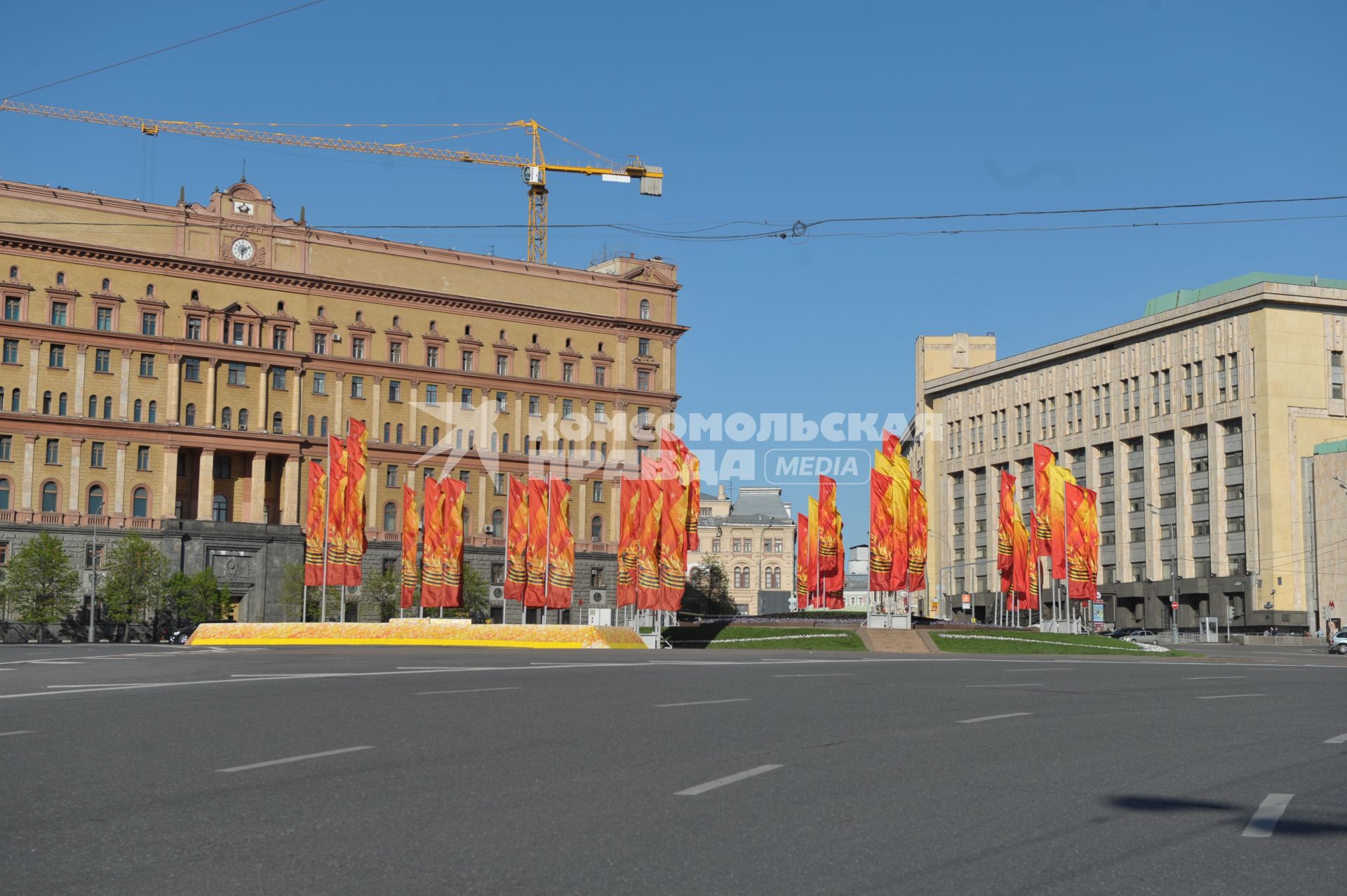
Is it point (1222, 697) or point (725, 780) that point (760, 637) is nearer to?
point (1222, 697)

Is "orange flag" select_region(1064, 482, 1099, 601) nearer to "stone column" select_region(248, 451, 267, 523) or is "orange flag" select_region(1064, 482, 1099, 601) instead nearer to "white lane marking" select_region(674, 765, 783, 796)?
"stone column" select_region(248, 451, 267, 523)

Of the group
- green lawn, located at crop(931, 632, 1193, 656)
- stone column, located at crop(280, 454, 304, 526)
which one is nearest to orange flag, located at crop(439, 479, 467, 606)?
green lawn, located at crop(931, 632, 1193, 656)

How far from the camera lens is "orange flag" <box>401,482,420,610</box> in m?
71.4

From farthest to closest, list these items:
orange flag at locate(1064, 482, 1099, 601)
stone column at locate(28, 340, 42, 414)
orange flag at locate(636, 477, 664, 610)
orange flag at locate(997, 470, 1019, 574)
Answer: stone column at locate(28, 340, 42, 414)
orange flag at locate(997, 470, 1019, 574)
orange flag at locate(1064, 482, 1099, 601)
orange flag at locate(636, 477, 664, 610)

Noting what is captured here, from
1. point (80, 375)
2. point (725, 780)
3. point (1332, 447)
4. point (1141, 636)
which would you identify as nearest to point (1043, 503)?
point (1141, 636)

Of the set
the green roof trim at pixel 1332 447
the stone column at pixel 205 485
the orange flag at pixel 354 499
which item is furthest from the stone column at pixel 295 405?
the green roof trim at pixel 1332 447

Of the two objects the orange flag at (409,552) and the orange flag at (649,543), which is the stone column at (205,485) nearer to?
the orange flag at (409,552)

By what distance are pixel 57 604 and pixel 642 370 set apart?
46351mm

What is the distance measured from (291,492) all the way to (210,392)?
831cm

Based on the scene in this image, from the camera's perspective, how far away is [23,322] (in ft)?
287

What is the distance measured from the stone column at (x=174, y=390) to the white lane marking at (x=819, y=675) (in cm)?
7133

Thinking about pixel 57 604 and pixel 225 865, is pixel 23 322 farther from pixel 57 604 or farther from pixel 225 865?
pixel 225 865

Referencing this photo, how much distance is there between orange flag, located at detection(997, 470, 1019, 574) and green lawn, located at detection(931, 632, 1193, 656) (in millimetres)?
11722

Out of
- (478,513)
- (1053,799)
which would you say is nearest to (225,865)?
(1053,799)
